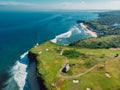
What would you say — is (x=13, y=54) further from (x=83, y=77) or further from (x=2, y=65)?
(x=83, y=77)

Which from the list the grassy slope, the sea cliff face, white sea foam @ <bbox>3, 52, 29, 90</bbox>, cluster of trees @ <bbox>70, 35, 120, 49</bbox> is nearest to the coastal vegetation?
the grassy slope

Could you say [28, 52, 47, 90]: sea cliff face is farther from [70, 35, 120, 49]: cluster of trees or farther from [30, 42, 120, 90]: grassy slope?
[70, 35, 120, 49]: cluster of trees

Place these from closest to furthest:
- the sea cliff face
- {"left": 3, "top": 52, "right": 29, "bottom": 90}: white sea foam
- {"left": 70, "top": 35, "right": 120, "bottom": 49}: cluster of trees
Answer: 1. the sea cliff face
2. {"left": 3, "top": 52, "right": 29, "bottom": 90}: white sea foam
3. {"left": 70, "top": 35, "right": 120, "bottom": 49}: cluster of trees

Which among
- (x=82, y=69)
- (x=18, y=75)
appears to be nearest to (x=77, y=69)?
(x=82, y=69)

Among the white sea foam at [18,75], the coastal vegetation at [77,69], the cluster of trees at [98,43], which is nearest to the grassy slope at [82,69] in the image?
the coastal vegetation at [77,69]

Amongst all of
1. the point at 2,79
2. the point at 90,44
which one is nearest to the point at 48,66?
the point at 2,79

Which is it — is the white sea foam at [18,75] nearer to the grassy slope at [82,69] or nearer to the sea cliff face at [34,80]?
the sea cliff face at [34,80]

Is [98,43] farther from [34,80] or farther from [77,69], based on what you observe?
[34,80]
